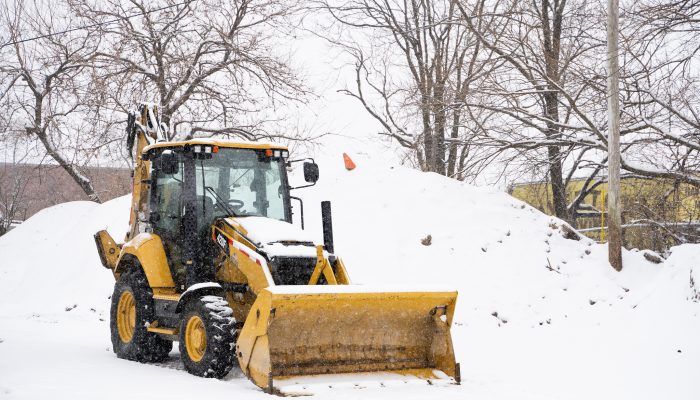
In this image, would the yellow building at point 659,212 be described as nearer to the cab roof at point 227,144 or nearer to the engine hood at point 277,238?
the cab roof at point 227,144

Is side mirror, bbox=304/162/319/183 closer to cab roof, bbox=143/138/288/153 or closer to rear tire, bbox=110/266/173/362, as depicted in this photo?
cab roof, bbox=143/138/288/153

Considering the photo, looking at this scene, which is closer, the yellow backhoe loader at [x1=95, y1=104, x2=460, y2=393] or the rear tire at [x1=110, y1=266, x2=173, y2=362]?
the yellow backhoe loader at [x1=95, y1=104, x2=460, y2=393]

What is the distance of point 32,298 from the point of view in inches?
677

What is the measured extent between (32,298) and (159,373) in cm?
972

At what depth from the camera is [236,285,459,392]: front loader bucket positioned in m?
7.55

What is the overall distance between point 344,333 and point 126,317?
144 inches

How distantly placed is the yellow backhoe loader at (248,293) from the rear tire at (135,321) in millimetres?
14

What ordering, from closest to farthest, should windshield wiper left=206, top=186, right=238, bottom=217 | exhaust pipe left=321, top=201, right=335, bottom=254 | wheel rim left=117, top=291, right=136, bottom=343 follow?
windshield wiper left=206, top=186, right=238, bottom=217 → exhaust pipe left=321, top=201, right=335, bottom=254 → wheel rim left=117, top=291, right=136, bottom=343

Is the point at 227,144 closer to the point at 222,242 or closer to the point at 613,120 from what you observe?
the point at 222,242

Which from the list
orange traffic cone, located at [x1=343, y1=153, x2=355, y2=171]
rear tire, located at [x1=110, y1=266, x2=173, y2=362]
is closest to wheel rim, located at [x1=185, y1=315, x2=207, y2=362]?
rear tire, located at [x1=110, y1=266, x2=173, y2=362]

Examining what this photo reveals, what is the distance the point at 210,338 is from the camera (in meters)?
7.95

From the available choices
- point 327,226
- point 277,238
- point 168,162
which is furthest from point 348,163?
point 277,238

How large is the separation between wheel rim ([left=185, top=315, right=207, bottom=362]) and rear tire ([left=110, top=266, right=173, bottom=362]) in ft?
4.36

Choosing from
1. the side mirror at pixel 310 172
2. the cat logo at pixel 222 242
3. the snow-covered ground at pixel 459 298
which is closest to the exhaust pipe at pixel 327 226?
the side mirror at pixel 310 172
